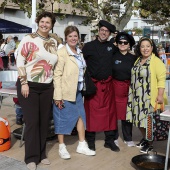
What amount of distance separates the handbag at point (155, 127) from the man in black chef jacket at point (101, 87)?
723mm

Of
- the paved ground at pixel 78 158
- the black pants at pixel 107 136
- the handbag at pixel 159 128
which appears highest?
the handbag at pixel 159 128

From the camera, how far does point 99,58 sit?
14.6ft

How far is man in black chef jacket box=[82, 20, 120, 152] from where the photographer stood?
14.7 feet

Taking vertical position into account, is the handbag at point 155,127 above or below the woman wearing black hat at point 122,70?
below

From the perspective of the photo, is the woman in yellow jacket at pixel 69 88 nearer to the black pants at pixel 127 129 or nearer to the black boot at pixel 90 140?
the black boot at pixel 90 140

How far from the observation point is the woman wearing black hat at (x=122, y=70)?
461 cm

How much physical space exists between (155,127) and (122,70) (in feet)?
3.12

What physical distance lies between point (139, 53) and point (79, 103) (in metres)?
1.11

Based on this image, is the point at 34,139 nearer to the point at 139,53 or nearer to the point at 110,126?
the point at 110,126

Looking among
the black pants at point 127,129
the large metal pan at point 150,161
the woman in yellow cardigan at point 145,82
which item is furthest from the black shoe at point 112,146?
the large metal pan at point 150,161

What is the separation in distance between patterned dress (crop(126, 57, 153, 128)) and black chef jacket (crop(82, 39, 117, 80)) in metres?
0.37

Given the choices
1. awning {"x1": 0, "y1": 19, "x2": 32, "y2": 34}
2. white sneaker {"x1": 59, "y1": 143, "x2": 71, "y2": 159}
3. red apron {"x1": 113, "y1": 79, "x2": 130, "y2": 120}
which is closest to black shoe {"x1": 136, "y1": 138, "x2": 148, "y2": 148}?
red apron {"x1": 113, "y1": 79, "x2": 130, "y2": 120}

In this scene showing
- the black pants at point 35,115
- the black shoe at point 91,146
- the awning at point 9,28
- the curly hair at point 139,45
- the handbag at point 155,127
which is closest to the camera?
the black pants at point 35,115

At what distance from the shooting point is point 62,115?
4.35 meters
